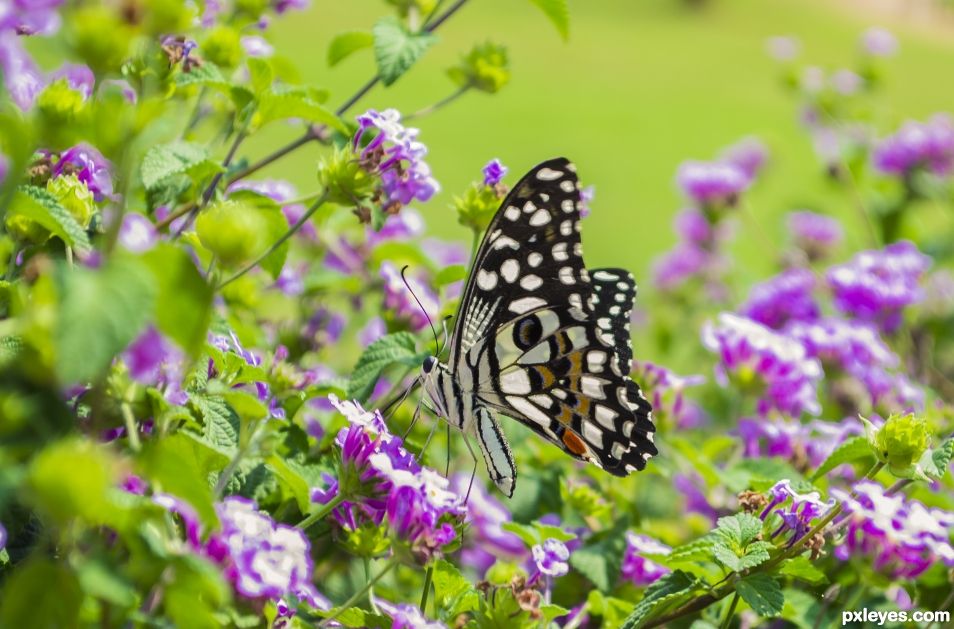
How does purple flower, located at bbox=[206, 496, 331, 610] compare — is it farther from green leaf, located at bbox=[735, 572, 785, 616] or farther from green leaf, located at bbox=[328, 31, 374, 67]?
green leaf, located at bbox=[328, 31, 374, 67]

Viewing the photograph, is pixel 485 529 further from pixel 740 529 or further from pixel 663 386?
pixel 740 529

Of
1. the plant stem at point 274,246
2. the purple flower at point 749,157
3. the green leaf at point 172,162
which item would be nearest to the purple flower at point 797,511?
the plant stem at point 274,246

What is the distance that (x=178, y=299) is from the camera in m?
0.64

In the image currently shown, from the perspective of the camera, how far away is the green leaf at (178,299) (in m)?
0.63

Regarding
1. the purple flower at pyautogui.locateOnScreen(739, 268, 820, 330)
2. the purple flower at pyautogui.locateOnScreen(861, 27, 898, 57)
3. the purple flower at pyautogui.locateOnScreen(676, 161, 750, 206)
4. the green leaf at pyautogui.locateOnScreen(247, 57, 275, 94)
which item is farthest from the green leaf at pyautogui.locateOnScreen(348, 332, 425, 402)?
the purple flower at pyautogui.locateOnScreen(861, 27, 898, 57)

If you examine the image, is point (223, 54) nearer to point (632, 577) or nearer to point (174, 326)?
point (174, 326)

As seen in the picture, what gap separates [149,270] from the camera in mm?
633

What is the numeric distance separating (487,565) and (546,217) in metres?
0.63

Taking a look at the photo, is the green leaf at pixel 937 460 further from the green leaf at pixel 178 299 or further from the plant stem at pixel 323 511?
the green leaf at pixel 178 299

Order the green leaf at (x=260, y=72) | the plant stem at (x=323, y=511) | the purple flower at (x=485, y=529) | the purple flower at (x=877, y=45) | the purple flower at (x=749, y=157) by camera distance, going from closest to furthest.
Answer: the plant stem at (x=323, y=511)
the green leaf at (x=260, y=72)
the purple flower at (x=485, y=529)
the purple flower at (x=877, y=45)
the purple flower at (x=749, y=157)

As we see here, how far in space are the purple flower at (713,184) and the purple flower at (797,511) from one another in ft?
4.94

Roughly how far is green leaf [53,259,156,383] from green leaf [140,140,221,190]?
42cm

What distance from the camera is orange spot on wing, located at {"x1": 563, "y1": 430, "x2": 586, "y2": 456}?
1.28m

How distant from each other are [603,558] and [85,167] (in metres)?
0.71
